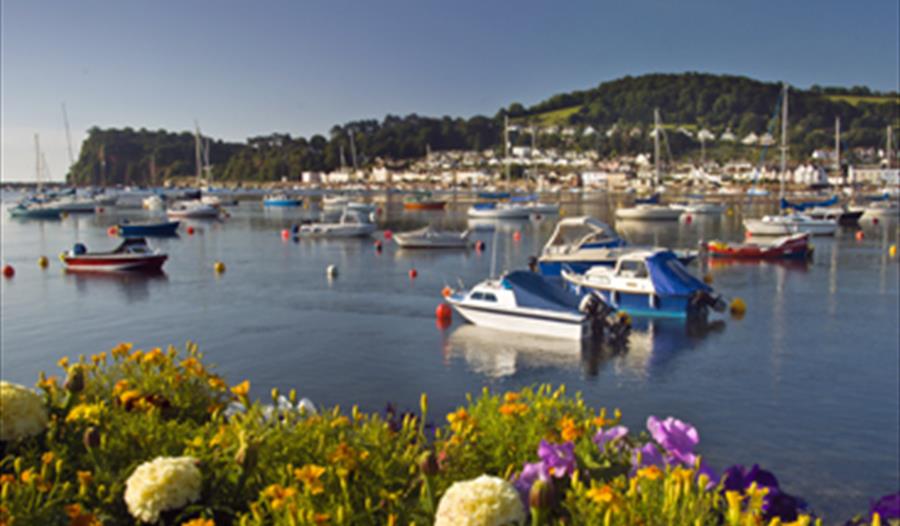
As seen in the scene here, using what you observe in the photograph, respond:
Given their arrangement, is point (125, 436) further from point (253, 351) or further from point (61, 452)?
point (253, 351)

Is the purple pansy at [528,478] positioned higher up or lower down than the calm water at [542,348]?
higher up

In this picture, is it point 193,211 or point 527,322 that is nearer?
point 527,322

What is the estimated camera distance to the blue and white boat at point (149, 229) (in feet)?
224

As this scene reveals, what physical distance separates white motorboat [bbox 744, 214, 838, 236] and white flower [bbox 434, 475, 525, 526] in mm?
64063

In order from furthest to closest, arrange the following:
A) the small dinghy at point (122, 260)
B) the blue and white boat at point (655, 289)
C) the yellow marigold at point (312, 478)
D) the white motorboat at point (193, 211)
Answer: the white motorboat at point (193, 211)
the small dinghy at point (122, 260)
the blue and white boat at point (655, 289)
the yellow marigold at point (312, 478)

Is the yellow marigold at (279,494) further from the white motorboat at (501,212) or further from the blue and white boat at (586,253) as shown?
the white motorboat at (501,212)

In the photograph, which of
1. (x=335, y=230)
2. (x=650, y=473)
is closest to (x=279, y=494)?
(x=650, y=473)

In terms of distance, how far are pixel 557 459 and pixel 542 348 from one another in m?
18.8

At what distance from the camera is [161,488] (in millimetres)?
4609

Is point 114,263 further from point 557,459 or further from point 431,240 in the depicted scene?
point 557,459

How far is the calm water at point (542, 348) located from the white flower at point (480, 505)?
10184mm

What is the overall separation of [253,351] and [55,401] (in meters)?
17.8

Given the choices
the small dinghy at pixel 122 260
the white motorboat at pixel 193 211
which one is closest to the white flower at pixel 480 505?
the small dinghy at pixel 122 260

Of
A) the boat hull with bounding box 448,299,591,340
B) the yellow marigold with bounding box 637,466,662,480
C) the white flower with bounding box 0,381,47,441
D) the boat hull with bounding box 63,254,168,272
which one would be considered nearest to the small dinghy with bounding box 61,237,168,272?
the boat hull with bounding box 63,254,168,272
